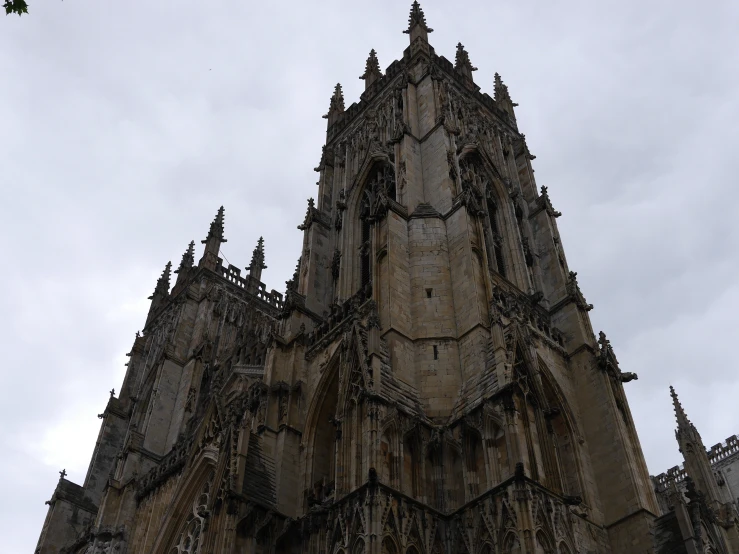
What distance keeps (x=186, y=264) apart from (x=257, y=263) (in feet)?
13.9

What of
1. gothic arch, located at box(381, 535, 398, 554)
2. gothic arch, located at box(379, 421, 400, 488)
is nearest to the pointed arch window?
gothic arch, located at box(379, 421, 400, 488)

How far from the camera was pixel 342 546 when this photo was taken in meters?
15.8

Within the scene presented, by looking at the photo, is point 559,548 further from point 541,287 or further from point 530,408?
point 541,287

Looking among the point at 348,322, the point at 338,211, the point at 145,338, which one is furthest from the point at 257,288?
the point at 348,322

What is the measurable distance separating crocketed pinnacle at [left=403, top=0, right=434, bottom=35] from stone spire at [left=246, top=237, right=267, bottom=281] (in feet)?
59.1

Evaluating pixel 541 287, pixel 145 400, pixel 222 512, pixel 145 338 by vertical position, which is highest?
pixel 145 338

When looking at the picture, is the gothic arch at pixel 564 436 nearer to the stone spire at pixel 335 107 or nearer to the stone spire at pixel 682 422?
the stone spire at pixel 682 422

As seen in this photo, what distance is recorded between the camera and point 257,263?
48.4 m

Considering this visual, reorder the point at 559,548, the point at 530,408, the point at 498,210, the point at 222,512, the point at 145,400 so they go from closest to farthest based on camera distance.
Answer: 1. the point at 559,548
2. the point at 530,408
3. the point at 222,512
4. the point at 498,210
5. the point at 145,400

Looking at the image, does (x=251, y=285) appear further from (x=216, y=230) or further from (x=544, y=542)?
(x=544, y=542)

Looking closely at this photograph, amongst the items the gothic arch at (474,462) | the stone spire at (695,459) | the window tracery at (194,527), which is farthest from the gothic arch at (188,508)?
Result: the stone spire at (695,459)

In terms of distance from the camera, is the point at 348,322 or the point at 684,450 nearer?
the point at 348,322

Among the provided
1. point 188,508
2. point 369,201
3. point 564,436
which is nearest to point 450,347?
point 564,436

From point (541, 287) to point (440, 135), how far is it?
6312 mm
